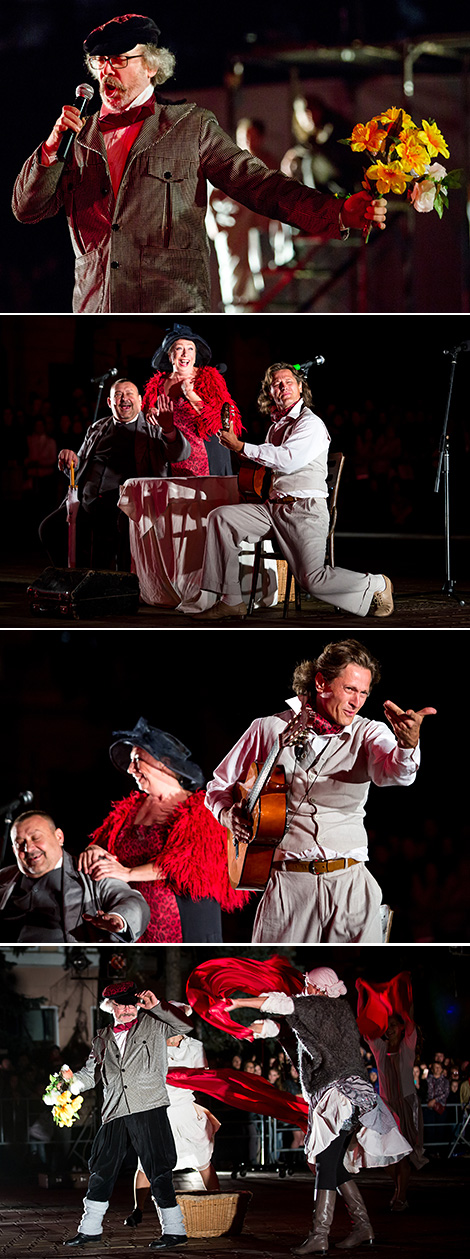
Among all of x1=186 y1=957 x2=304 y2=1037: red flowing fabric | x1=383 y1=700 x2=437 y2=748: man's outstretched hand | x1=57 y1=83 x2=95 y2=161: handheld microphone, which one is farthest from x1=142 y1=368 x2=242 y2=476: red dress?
x1=186 y1=957 x2=304 y2=1037: red flowing fabric

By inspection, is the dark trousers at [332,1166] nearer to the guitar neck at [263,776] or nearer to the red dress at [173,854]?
the red dress at [173,854]

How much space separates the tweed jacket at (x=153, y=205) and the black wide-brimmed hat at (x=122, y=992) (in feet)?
7.51

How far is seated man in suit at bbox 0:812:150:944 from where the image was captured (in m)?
4.80

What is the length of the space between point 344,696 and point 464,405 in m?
1.11

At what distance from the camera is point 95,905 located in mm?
4824

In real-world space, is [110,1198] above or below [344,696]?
below

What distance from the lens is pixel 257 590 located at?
4.82m

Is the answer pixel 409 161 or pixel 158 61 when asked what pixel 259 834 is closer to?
pixel 409 161

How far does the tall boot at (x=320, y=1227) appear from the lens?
457cm

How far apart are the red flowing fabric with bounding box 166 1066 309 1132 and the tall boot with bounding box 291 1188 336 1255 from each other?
0.21 metres

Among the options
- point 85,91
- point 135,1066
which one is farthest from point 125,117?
point 135,1066

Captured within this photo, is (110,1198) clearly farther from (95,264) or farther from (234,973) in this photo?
(95,264)

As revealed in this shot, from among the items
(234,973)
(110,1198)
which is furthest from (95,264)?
(110,1198)

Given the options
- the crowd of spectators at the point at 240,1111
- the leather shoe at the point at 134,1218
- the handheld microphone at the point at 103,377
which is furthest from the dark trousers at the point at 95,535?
the leather shoe at the point at 134,1218
